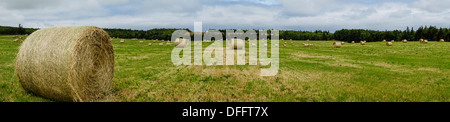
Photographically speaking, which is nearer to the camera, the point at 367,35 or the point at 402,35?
the point at 402,35

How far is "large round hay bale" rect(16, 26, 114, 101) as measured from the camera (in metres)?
7.77

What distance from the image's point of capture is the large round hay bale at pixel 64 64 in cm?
777

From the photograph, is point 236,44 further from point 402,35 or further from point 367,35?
point 402,35

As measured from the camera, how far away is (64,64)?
303 inches

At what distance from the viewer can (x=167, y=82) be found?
11.3 m

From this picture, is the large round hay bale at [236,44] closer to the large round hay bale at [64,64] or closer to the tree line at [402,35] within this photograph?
the large round hay bale at [64,64]

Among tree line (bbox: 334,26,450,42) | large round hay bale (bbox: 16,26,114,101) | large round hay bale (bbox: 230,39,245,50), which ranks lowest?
large round hay bale (bbox: 16,26,114,101)

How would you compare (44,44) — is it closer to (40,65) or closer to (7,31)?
(40,65)

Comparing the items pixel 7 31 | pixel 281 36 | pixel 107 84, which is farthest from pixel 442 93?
pixel 7 31

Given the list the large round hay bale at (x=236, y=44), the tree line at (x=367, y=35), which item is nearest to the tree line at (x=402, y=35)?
the tree line at (x=367, y=35)

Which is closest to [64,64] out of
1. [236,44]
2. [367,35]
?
[236,44]

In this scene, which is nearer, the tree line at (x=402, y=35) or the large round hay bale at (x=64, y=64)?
the large round hay bale at (x=64, y=64)

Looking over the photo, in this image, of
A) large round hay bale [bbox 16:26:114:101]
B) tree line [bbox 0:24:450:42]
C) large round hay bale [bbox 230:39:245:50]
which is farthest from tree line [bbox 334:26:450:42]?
large round hay bale [bbox 16:26:114:101]

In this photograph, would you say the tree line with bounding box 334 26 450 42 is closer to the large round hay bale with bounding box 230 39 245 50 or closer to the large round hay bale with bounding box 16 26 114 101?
the large round hay bale with bounding box 230 39 245 50
